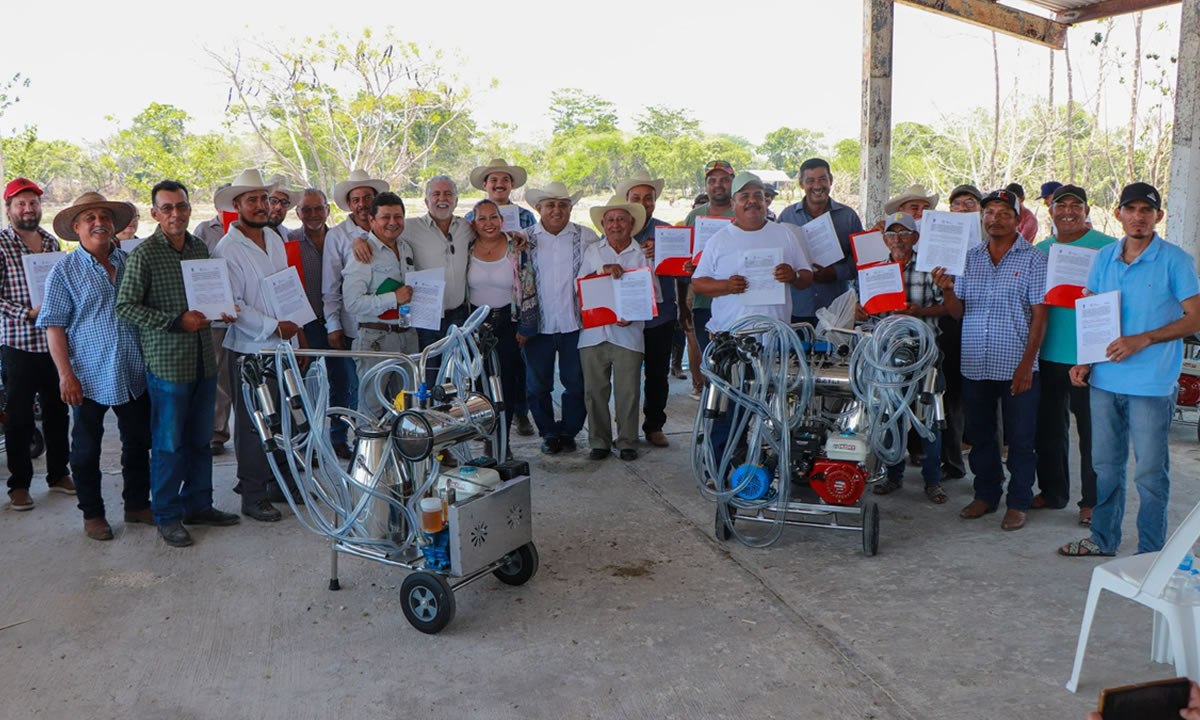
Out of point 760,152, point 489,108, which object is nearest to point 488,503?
point 489,108

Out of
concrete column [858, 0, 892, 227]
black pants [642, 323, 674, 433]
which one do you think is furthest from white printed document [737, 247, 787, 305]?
concrete column [858, 0, 892, 227]

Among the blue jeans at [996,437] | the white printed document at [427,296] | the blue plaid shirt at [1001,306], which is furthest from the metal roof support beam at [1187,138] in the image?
Result: the white printed document at [427,296]

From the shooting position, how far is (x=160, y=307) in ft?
14.4

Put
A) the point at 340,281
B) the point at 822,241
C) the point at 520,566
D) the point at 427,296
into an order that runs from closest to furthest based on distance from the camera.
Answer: the point at 520,566, the point at 427,296, the point at 822,241, the point at 340,281

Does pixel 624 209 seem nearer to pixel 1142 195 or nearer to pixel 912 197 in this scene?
pixel 912 197

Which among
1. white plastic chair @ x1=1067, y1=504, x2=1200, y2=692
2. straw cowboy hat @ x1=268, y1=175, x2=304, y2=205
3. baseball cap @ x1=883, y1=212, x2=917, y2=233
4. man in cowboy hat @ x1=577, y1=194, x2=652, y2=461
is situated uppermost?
straw cowboy hat @ x1=268, y1=175, x2=304, y2=205

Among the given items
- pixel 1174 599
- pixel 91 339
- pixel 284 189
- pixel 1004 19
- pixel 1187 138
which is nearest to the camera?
pixel 1174 599

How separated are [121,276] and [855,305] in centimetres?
377

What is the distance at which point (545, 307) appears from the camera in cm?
598

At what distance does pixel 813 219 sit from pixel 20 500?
496 centimetres

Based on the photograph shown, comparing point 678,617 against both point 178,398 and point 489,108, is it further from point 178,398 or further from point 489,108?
point 489,108

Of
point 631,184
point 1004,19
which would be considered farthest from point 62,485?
point 1004,19

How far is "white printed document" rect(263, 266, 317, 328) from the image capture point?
184 inches

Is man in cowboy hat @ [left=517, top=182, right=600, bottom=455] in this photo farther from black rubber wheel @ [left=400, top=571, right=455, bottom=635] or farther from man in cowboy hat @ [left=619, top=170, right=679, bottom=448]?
black rubber wheel @ [left=400, top=571, right=455, bottom=635]
